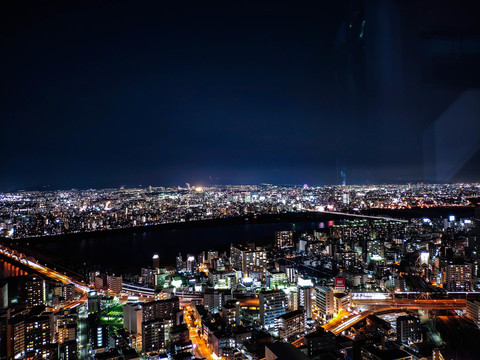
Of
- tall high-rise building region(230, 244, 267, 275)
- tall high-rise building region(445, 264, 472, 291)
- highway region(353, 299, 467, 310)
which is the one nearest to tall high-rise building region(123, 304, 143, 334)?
highway region(353, 299, 467, 310)

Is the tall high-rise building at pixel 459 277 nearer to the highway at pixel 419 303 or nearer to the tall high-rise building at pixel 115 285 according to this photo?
the highway at pixel 419 303

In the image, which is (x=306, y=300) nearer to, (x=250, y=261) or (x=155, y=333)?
(x=155, y=333)

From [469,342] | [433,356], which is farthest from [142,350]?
[469,342]

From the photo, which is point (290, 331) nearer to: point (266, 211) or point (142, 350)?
point (142, 350)

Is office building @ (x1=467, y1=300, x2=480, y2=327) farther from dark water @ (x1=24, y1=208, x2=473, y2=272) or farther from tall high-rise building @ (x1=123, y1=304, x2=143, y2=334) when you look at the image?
dark water @ (x1=24, y1=208, x2=473, y2=272)

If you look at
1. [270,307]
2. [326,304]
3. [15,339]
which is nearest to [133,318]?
[15,339]

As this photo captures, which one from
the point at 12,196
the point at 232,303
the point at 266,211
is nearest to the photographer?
the point at 232,303

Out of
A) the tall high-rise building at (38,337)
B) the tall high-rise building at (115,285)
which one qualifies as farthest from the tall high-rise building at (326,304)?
the tall high-rise building at (115,285)
